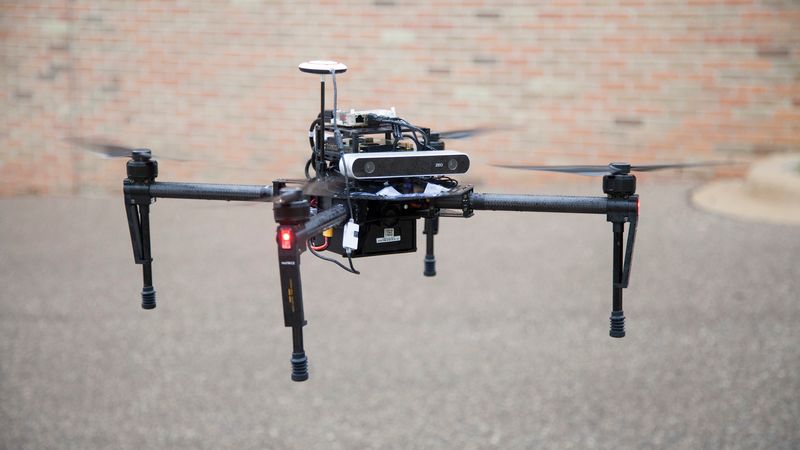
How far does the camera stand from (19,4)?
70.7 ft

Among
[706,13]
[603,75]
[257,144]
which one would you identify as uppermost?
[706,13]

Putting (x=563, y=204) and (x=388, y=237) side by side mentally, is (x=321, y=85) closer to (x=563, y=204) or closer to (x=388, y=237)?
(x=388, y=237)

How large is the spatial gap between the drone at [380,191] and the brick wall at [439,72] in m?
13.7

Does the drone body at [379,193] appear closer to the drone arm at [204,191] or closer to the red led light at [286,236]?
the drone arm at [204,191]

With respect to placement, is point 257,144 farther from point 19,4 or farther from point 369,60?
point 19,4

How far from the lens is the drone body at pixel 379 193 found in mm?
4922

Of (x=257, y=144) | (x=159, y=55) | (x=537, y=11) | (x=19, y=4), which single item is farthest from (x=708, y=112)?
(x=19, y=4)

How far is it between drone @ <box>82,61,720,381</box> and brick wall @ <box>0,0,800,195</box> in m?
13.7

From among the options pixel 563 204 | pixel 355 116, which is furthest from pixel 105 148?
pixel 563 204

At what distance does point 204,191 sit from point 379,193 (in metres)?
1.14

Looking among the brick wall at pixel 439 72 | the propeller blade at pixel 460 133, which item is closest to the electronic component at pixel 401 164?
the propeller blade at pixel 460 133

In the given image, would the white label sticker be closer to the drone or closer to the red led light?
the drone

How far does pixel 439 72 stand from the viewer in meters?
20.0

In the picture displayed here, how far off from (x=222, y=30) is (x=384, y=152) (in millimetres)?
16368
